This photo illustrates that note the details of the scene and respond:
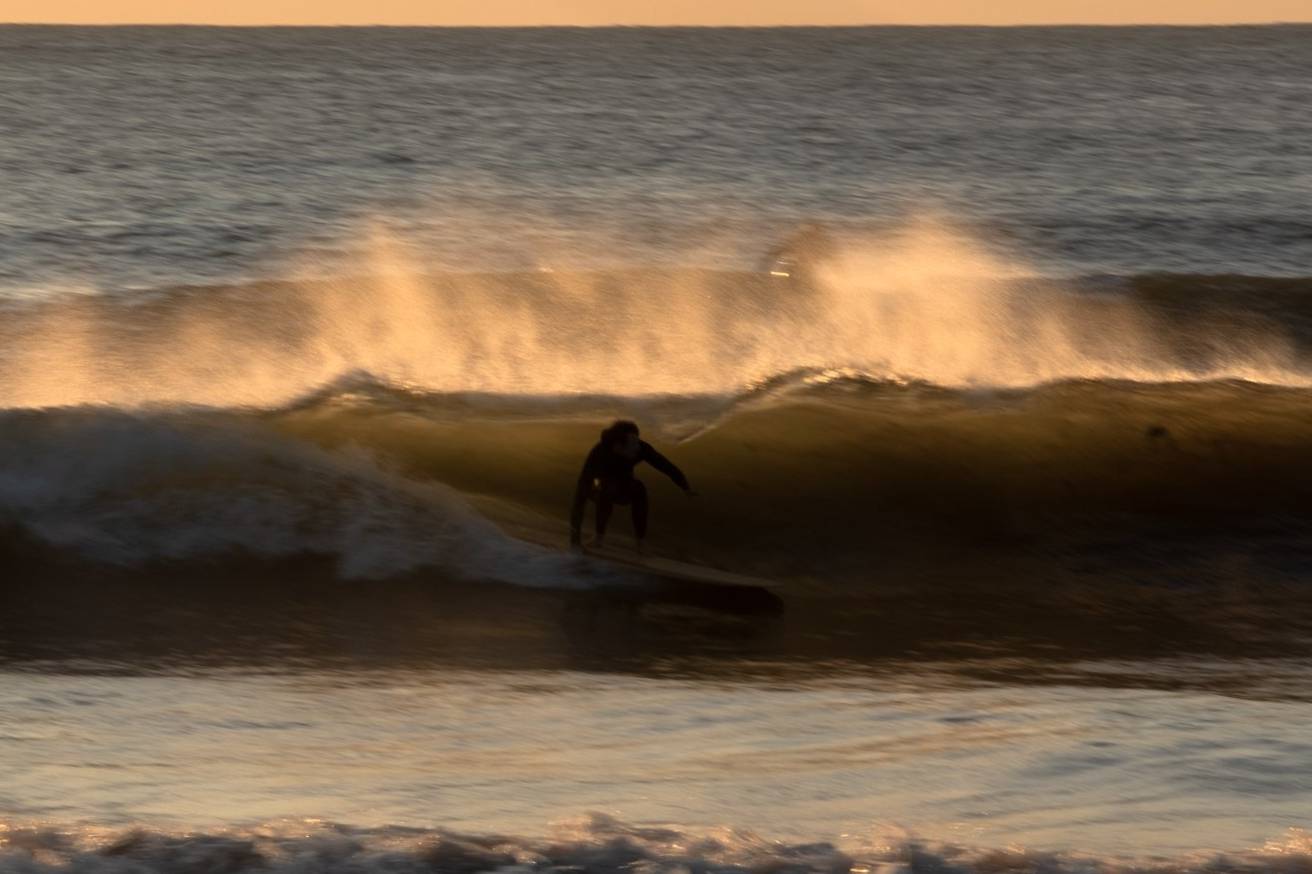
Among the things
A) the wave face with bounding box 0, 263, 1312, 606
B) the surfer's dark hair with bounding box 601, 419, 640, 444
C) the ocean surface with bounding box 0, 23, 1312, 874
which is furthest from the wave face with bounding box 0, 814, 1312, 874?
the surfer's dark hair with bounding box 601, 419, 640, 444

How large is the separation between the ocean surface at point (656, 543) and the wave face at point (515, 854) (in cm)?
2

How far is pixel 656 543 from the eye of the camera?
13844mm

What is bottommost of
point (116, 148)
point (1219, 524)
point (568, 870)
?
point (568, 870)

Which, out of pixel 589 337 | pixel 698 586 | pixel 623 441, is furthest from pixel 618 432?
pixel 589 337

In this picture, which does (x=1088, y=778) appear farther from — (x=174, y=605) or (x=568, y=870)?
(x=174, y=605)

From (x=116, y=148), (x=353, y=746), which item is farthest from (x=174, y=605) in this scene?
(x=116, y=148)

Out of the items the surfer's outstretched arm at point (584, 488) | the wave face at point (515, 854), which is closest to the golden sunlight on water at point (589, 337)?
the surfer's outstretched arm at point (584, 488)

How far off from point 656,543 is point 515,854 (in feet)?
24.0

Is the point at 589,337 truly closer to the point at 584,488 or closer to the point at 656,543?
the point at 656,543

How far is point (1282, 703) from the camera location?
953 centimetres

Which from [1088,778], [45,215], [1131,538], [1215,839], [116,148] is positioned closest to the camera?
[1215,839]

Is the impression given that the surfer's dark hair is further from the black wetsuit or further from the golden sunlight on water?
the golden sunlight on water

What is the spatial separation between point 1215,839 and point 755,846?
64.9 inches

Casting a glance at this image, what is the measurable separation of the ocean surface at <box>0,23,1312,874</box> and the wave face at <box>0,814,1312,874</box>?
0.07 feet
